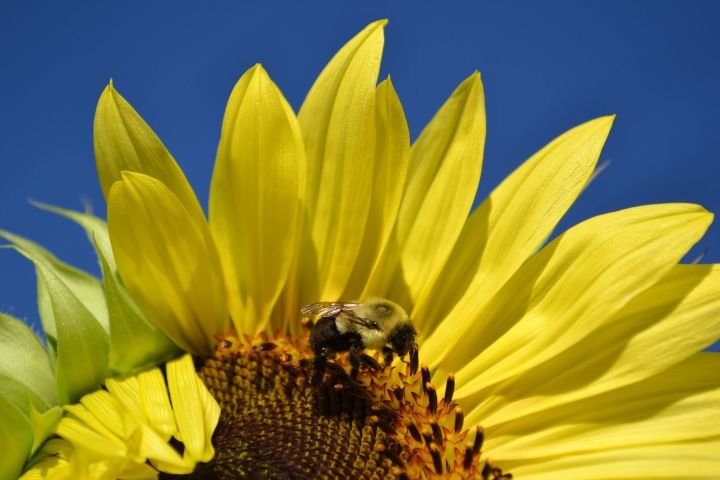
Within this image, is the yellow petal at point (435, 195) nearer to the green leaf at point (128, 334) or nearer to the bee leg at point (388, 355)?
the bee leg at point (388, 355)

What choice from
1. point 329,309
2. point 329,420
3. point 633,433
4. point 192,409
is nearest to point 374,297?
point 329,309

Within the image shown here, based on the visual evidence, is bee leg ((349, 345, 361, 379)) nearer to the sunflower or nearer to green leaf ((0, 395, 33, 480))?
the sunflower

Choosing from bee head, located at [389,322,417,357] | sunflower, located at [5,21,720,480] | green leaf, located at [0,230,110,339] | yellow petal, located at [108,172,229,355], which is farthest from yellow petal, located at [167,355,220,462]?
bee head, located at [389,322,417,357]

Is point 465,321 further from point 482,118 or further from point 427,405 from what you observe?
point 482,118

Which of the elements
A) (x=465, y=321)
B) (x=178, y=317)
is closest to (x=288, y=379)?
(x=178, y=317)

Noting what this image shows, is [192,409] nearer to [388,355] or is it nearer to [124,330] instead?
[124,330]

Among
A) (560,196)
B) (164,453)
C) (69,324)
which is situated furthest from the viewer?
(560,196)

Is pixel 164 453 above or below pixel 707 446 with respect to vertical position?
below
